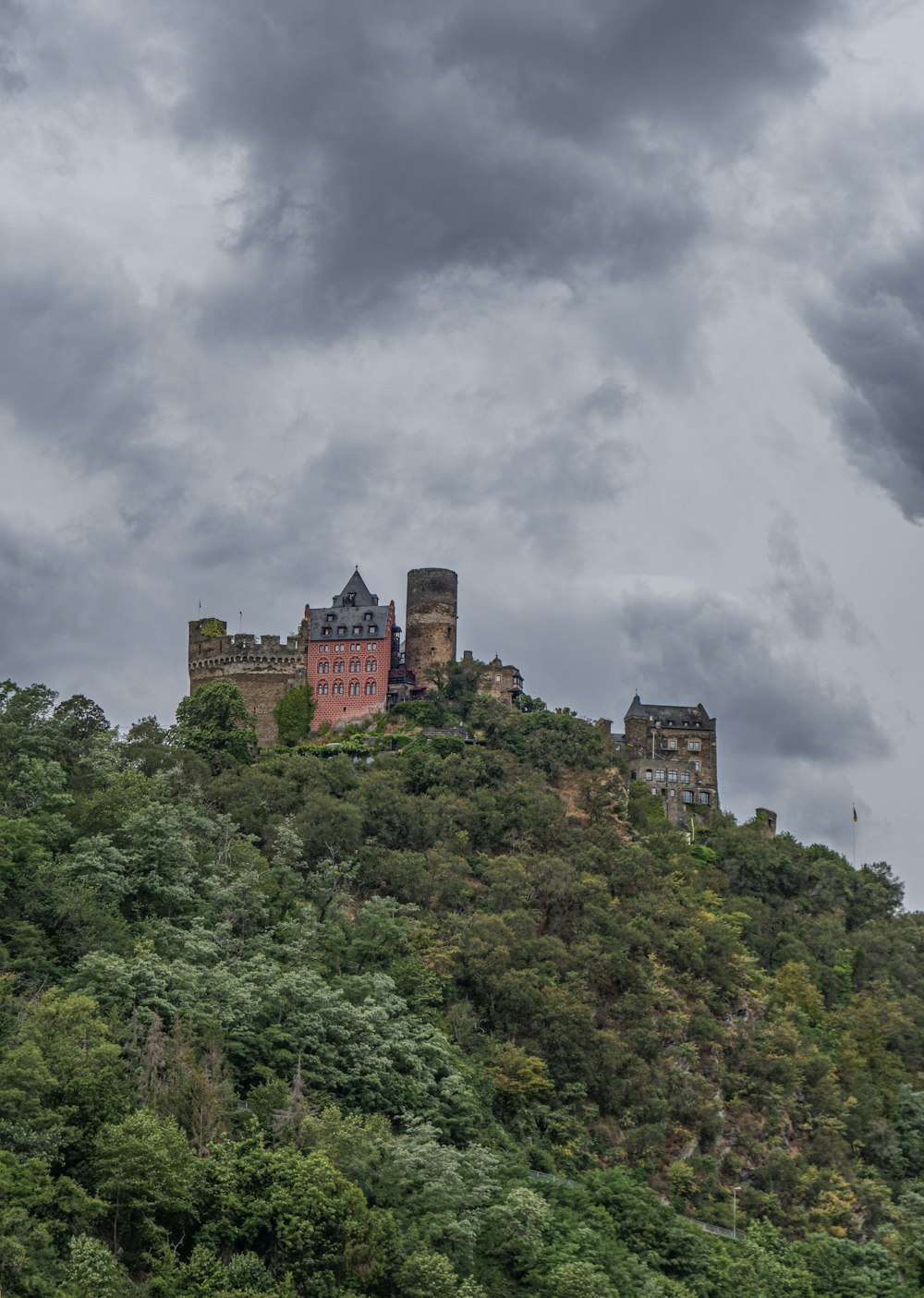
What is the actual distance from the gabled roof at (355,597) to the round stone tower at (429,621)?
2.68 m

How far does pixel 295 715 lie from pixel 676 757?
85.7ft

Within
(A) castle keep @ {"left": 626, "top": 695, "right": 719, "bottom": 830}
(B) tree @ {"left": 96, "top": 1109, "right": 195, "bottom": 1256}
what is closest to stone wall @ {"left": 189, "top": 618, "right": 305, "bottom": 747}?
(A) castle keep @ {"left": 626, "top": 695, "right": 719, "bottom": 830}

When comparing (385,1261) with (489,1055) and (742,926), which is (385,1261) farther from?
(742,926)

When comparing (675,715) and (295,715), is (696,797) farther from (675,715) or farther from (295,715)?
(295,715)

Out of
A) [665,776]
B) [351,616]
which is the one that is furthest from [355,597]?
[665,776]

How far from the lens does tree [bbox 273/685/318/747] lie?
10756 centimetres

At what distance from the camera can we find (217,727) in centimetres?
10238

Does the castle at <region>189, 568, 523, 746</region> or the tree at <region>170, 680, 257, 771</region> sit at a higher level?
the castle at <region>189, 568, 523, 746</region>

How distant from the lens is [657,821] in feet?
351

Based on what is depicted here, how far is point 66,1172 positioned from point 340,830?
34.8 m

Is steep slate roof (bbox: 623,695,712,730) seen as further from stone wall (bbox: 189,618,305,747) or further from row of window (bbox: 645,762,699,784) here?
stone wall (bbox: 189,618,305,747)

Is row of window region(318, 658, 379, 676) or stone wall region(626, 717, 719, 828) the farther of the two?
stone wall region(626, 717, 719, 828)

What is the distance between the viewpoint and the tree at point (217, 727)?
10006 cm

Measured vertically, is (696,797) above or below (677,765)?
below
